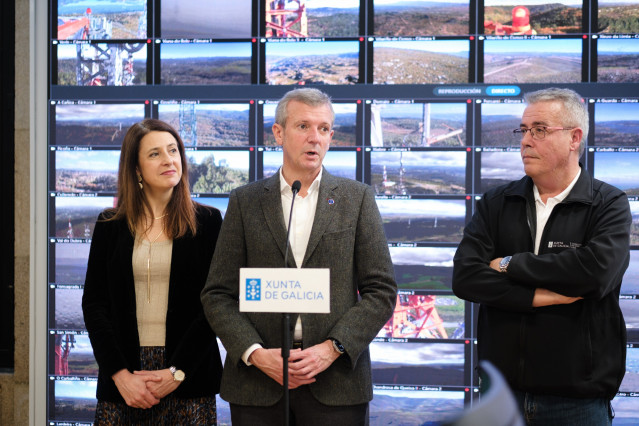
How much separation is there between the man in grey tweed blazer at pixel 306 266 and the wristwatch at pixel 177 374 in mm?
201

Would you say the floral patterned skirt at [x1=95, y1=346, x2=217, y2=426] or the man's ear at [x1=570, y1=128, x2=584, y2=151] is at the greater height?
the man's ear at [x1=570, y1=128, x2=584, y2=151]

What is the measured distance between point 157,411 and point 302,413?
24.8 inches

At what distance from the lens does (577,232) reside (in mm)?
2453

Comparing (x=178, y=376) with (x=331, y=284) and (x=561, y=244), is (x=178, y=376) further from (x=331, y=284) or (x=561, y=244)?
(x=561, y=244)

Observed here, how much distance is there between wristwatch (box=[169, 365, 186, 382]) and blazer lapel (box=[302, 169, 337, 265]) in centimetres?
68

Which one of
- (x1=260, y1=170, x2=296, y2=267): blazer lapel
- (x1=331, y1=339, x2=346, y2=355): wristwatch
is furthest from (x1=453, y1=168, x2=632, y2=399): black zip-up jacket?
(x1=260, y1=170, x2=296, y2=267): blazer lapel

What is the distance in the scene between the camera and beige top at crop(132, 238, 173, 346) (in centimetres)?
262

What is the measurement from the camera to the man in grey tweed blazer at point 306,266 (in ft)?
7.69

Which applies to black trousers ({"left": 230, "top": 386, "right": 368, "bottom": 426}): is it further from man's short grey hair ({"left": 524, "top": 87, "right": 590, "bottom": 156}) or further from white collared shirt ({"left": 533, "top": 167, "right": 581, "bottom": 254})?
man's short grey hair ({"left": 524, "top": 87, "right": 590, "bottom": 156})

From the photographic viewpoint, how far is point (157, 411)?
2.58m

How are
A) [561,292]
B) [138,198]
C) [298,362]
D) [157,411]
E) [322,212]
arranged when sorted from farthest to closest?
[138,198] → [157,411] → [322,212] → [561,292] → [298,362]

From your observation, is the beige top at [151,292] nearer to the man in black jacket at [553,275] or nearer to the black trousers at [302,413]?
the black trousers at [302,413]

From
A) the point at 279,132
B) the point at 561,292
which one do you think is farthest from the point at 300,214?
the point at 561,292

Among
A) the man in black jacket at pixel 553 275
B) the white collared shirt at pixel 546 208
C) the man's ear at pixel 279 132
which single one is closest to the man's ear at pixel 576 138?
the man in black jacket at pixel 553 275
